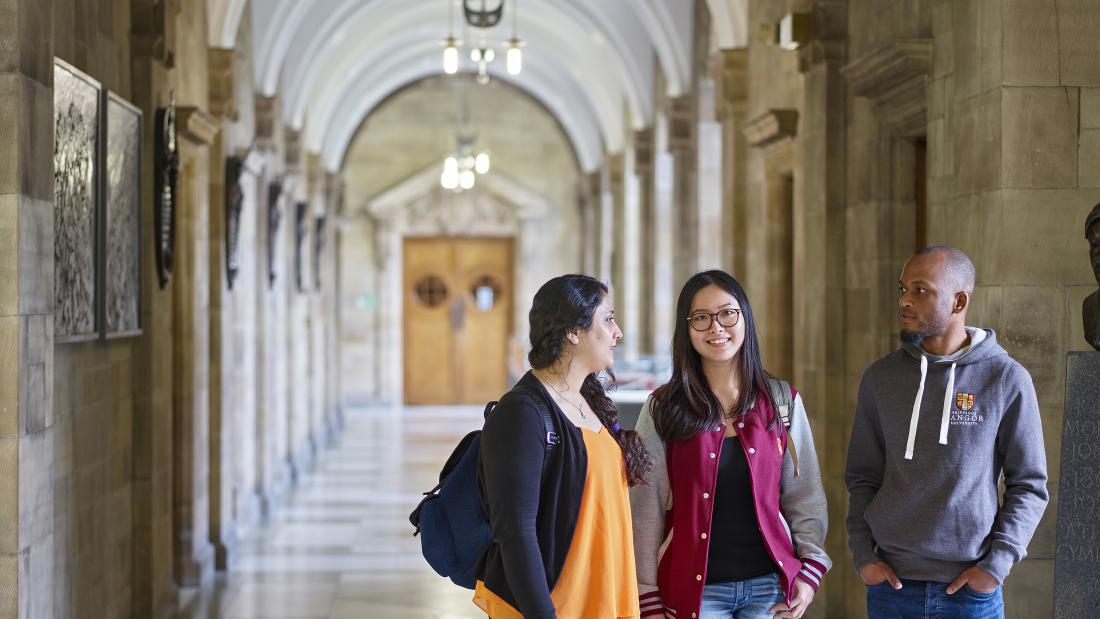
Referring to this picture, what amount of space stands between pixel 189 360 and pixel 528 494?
20.0 ft

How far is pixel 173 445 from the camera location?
8.52 metres

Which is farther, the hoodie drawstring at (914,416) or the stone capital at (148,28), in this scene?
the stone capital at (148,28)

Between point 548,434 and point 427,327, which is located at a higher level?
point 548,434

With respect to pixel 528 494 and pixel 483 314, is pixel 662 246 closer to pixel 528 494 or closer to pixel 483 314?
pixel 483 314

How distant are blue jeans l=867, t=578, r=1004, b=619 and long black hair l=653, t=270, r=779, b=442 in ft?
2.03

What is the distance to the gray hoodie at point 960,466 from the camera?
3.40m

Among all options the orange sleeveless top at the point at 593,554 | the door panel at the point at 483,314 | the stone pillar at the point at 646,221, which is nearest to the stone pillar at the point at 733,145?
the stone pillar at the point at 646,221

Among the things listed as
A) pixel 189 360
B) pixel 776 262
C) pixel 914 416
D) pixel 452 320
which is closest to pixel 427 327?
pixel 452 320

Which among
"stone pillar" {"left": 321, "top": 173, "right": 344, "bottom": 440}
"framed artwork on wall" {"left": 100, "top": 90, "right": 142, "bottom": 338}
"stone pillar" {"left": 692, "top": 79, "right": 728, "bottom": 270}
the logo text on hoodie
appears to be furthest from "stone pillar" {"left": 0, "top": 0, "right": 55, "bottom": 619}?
"stone pillar" {"left": 321, "top": 173, "right": 344, "bottom": 440}

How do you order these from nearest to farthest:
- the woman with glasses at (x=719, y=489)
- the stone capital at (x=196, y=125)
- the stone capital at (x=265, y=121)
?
the woman with glasses at (x=719, y=489) < the stone capital at (x=196, y=125) < the stone capital at (x=265, y=121)

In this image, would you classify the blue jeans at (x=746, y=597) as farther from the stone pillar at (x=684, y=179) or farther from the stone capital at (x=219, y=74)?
the stone pillar at (x=684, y=179)

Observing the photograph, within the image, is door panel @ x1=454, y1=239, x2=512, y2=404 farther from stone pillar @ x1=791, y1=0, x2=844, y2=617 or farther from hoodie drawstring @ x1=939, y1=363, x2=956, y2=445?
hoodie drawstring @ x1=939, y1=363, x2=956, y2=445

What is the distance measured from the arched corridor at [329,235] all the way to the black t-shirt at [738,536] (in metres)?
1.16

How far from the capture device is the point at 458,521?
10.2 ft
